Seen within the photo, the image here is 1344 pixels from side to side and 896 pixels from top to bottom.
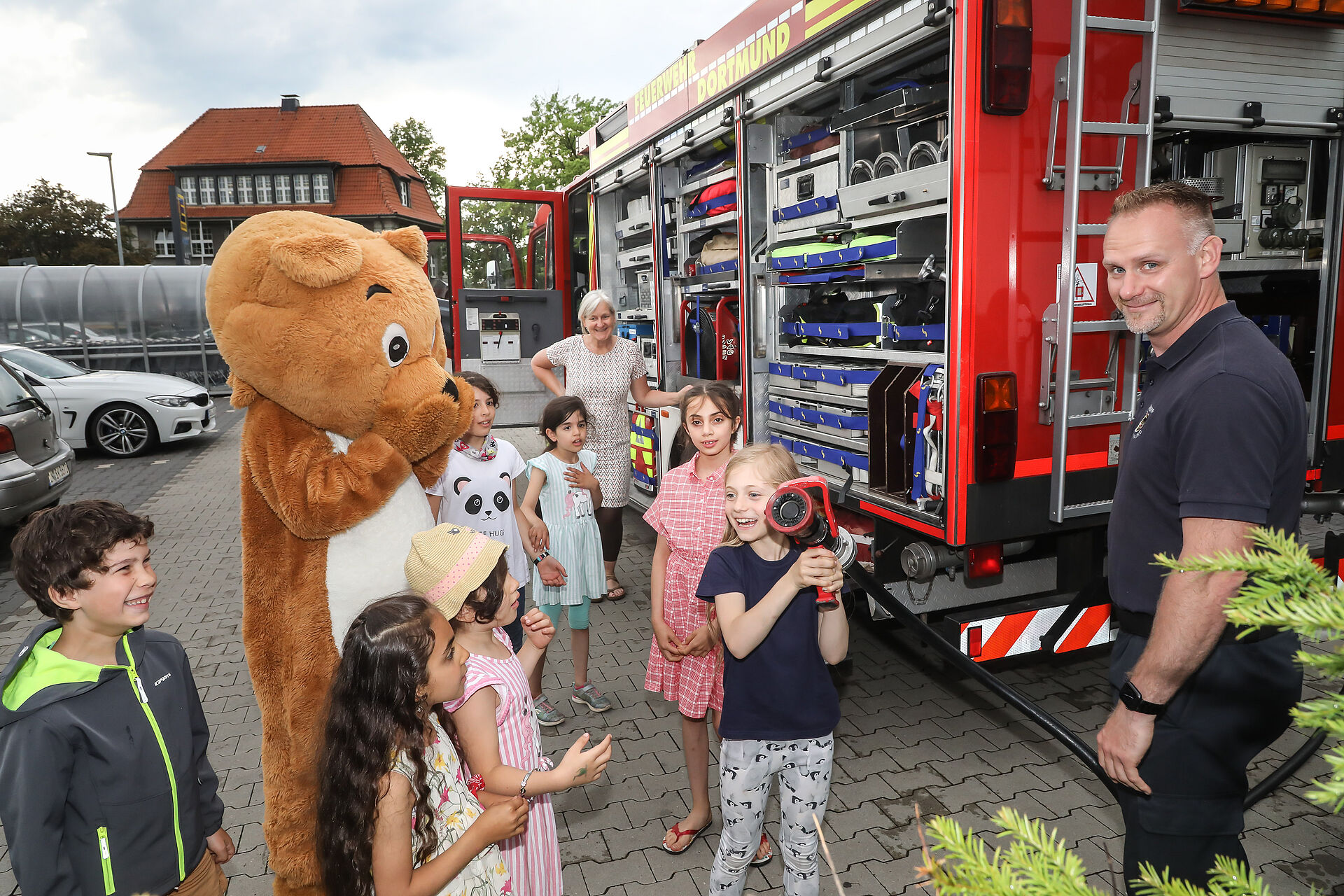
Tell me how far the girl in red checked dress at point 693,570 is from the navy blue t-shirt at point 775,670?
532 millimetres

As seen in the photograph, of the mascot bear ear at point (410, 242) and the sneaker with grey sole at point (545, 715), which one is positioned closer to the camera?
the mascot bear ear at point (410, 242)

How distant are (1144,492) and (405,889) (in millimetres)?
1795

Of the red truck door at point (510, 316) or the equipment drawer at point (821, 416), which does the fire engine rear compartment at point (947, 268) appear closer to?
the equipment drawer at point (821, 416)

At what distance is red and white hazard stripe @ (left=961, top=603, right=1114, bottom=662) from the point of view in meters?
3.14

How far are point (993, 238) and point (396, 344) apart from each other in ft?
6.55

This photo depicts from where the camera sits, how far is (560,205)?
309 inches

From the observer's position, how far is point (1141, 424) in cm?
202

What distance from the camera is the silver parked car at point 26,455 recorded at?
6621 millimetres

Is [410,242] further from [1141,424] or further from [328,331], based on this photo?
[1141,424]

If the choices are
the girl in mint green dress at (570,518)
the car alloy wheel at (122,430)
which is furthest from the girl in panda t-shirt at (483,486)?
the car alloy wheel at (122,430)

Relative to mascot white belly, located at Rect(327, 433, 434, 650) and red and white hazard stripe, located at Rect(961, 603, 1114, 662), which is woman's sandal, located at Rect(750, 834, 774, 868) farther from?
mascot white belly, located at Rect(327, 433, 434, 650)

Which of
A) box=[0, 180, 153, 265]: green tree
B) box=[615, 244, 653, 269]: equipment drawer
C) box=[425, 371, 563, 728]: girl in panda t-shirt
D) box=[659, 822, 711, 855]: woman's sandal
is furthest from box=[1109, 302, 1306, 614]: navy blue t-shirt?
box=[0, 180, 153, 265]: green tree

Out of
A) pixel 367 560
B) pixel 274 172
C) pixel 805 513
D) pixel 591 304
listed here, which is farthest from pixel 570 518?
pixel 274 172

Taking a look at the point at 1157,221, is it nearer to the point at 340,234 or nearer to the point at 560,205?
the point at 340,234
